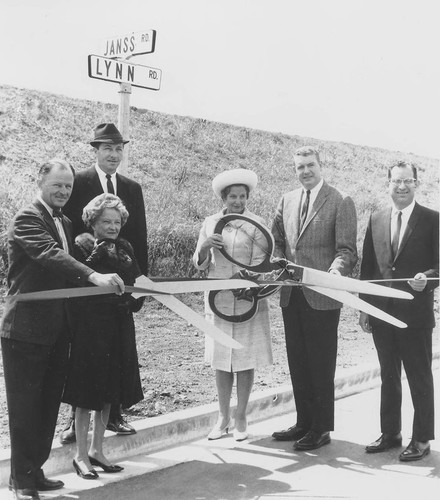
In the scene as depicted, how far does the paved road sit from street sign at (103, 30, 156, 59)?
9.05 feet

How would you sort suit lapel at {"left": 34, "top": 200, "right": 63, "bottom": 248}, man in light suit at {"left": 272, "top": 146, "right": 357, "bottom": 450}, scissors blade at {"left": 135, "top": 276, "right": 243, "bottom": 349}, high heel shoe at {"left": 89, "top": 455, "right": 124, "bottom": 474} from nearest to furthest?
suit lapel at {"left": 34, "top": 200, "right": 63, "bottom": 248} < scissors blade at {"left": 135, "top": 276, "right": 243, "bottom": 349} < high heel shoe at {"left": 89, "top": 455, "right": 124, "bottom": 474} < man in light suit at {"left": 272, "top": 146, "right": 357, "bottom": 450}

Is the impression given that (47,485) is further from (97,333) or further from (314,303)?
(314,303)

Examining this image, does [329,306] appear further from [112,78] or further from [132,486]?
[112,78]

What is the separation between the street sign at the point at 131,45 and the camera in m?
5.03

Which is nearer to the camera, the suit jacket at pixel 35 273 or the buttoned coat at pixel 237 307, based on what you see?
the suit jacket at pixel 35 273

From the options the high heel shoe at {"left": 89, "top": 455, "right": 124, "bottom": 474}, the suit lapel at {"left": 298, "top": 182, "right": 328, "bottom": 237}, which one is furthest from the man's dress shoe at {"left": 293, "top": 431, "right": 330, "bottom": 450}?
the suit lapel at {"left": 298, "top": 182, "right": 328, "bottom": 237}

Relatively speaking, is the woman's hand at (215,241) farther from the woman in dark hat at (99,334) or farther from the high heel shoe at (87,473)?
the high heel shoe at (87,473)

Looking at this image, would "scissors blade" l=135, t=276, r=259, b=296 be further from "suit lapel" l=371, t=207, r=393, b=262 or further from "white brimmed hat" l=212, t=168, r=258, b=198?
"suit lapel" l=371, t=207, r=393, b=262

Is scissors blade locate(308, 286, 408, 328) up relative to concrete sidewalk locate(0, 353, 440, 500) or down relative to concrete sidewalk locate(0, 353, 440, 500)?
up

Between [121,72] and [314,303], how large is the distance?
6.96ft

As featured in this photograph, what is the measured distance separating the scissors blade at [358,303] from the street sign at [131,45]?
2068mm

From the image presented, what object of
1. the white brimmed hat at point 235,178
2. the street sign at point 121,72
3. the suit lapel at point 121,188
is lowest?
the suit lapel at point 121,188

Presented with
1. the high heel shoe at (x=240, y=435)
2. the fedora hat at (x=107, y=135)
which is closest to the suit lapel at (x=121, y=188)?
the fedora hat at (x=107, y=135)

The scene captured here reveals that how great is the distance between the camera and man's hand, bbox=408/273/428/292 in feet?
14.9
